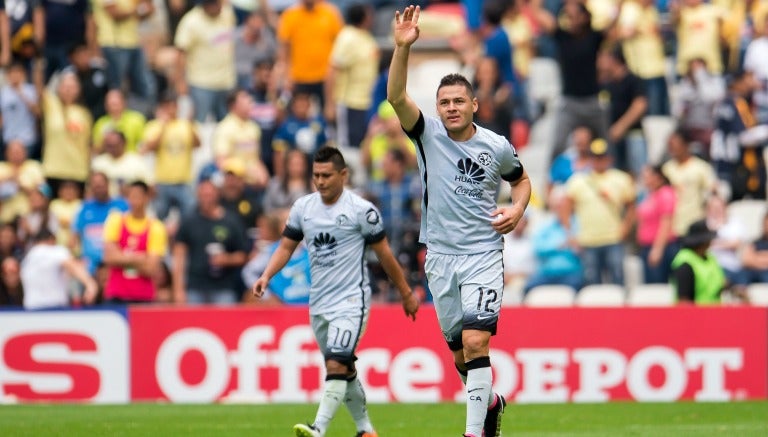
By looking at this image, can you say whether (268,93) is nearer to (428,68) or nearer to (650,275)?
(428,68)

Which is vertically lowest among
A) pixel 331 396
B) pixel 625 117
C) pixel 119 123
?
pixel 331 396

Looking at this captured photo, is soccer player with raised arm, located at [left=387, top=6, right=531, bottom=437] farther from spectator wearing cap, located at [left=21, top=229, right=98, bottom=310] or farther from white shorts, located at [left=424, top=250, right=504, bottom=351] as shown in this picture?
spectator wearing cap, located at [left=21, top=229, right=98, bottom=310]

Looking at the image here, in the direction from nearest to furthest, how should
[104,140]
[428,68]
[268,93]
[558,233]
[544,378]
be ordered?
[544,378] < [558,233] < [104,140] < [268,93] < [428,68]

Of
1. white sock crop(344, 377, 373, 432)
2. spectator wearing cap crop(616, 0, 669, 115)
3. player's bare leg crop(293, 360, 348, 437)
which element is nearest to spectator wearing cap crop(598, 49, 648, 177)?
spectator wearing cap crop(616, 0, 669, 115)

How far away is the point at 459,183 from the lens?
36.8ft

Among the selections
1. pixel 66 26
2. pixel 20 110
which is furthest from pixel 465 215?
pixel 66 26

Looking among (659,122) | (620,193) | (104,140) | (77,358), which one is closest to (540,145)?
(659,122)

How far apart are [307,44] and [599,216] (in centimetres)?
536

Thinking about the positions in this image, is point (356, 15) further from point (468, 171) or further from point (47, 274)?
point (468, 171)

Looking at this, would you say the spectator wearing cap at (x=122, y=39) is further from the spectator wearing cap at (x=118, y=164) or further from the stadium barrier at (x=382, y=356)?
the stadium barrier at (x=382, y=356)

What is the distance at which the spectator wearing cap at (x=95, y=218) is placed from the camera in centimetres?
1973

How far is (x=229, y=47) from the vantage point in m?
23.1

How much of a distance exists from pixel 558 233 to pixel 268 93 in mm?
5231

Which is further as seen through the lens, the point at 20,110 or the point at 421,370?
the point at 20,110
